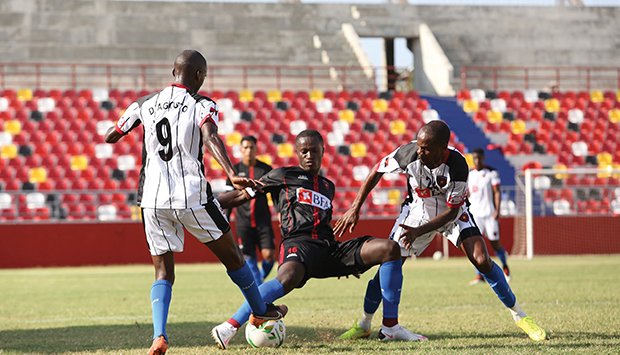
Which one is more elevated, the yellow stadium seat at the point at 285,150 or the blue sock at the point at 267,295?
the yellow stadium seat at the point at 285,150

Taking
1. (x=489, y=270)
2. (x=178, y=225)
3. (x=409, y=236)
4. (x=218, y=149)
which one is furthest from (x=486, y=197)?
(x=218, y=149)

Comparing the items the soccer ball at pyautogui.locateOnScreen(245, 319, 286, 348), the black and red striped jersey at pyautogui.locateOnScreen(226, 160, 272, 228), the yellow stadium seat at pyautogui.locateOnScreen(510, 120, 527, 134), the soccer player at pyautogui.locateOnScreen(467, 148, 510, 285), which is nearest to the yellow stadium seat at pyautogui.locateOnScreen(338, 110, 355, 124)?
the yellow stadium seat at pyautogui.locateOnScreen(510, 120, 527, 134)

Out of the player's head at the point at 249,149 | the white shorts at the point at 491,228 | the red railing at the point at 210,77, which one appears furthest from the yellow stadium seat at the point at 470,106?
the player's head at the point at 249,149

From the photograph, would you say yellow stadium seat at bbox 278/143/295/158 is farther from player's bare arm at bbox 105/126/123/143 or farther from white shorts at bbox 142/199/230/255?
white shorts at bbox 142/199/230/255

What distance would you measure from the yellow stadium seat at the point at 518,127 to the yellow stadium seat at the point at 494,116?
0.37 metres

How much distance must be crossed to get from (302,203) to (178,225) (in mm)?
1291

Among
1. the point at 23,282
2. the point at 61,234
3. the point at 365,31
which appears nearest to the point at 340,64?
the point at 365,31

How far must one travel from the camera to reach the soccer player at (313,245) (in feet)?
24.5

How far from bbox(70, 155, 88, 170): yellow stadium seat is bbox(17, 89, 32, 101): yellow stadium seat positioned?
2887 millimetres

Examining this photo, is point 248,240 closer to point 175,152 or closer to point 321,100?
point 175,152

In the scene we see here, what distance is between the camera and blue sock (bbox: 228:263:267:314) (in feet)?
22.9

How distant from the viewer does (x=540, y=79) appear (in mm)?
33812

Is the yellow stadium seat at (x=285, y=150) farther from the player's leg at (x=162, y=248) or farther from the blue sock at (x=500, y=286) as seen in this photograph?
the player's leg at (x=162, y=248)

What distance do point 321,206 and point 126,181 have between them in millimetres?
18229
